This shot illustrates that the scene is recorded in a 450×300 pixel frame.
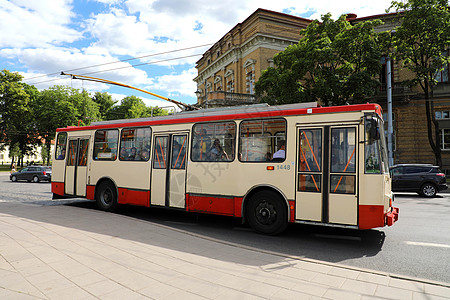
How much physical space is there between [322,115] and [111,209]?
686 cm

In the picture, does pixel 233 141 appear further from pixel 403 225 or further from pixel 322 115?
pixel 403 225

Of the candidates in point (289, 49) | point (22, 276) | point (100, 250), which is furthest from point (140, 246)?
point (289, 49)

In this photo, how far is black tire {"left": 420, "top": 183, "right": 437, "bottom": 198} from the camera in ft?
50.1

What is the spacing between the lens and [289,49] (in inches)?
907

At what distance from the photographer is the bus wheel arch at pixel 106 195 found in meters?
9.59

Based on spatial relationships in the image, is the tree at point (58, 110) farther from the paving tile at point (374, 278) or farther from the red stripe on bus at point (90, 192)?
the paving tile at point (374, 278)

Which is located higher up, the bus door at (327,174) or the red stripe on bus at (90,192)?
the bus door at (327,174)

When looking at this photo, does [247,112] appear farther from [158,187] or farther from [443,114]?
[443,114]

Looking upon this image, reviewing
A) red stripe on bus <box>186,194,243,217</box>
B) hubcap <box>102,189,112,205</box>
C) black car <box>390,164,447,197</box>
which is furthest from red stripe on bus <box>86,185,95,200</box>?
black car <box>390,164,447,197</box>

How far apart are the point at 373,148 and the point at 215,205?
3769 millimetres

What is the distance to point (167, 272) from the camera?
4.25m

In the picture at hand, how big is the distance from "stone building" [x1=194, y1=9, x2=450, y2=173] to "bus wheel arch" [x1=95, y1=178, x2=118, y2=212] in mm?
16642

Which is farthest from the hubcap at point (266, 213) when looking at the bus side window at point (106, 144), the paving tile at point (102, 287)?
the bus side window at point (106, 144)

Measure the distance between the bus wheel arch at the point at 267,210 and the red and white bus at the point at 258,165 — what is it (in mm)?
22
